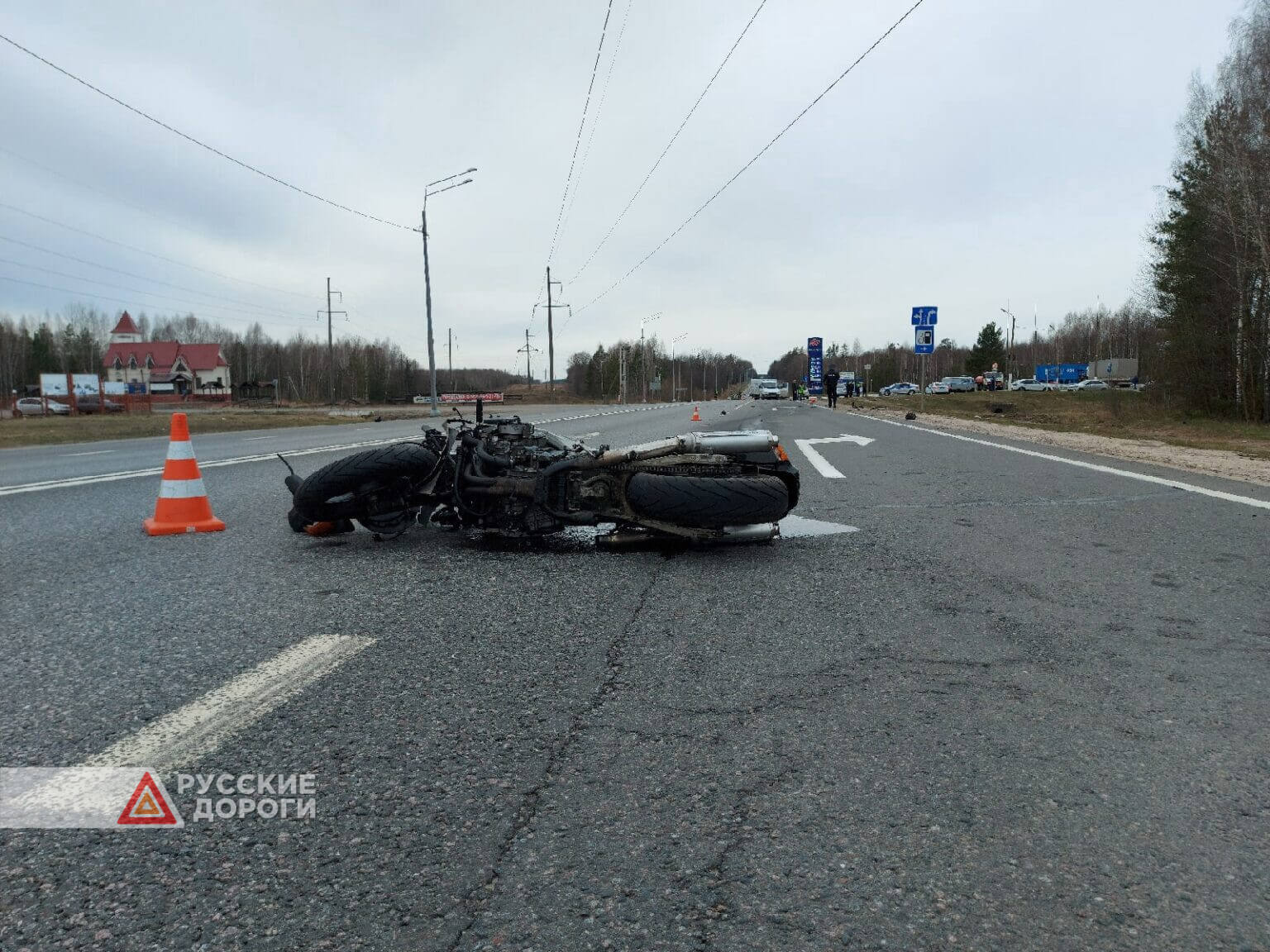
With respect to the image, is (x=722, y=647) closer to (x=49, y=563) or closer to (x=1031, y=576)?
(x=1031, y=576)

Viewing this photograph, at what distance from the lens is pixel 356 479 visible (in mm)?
5332

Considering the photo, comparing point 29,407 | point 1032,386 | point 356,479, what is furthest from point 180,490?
point 1032,386

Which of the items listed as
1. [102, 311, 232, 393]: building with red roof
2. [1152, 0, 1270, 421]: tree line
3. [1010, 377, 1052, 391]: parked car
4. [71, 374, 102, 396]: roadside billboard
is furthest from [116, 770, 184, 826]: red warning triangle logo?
[102, 311, 232, 393]: building with red roof

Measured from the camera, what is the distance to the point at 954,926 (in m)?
1.64

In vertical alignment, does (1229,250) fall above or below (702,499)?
above

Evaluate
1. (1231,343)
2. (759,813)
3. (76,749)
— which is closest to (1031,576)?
(759,813)

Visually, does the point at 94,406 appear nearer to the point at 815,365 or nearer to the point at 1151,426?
the point at 1151,426

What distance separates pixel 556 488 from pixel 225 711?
2818 millimetres

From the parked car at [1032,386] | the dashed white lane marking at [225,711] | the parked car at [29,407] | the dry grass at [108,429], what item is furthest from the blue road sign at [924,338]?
the parked car at [1032,386]

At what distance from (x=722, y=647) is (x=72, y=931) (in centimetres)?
229

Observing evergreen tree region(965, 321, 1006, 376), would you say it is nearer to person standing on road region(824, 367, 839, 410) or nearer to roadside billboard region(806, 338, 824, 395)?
roadside billboard region(806, 338, 824, 395)

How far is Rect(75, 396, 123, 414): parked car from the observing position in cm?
4291

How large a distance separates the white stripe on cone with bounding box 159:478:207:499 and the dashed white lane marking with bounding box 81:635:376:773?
11.7 feet

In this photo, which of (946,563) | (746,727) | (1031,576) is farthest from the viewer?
(946,563)
